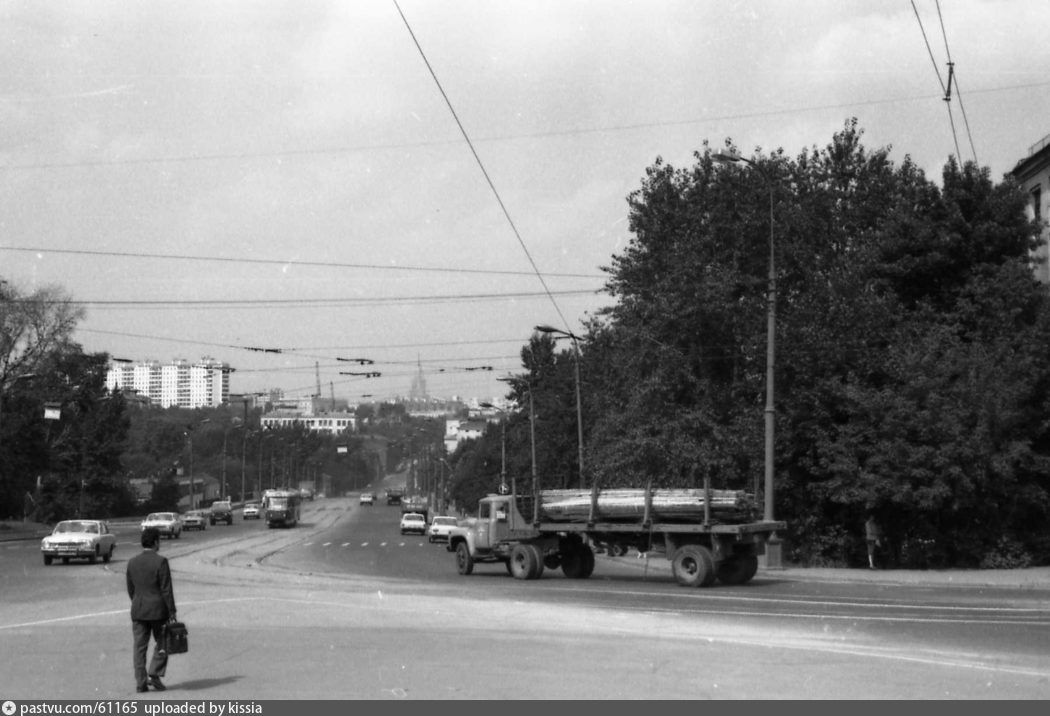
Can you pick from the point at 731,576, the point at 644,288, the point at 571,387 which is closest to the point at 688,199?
the point at 644,288

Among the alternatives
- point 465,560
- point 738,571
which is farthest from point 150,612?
point 465,560

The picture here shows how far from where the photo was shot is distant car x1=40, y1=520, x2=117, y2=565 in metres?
38.8

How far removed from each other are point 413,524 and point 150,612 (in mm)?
59053

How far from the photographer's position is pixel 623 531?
96.9 feet

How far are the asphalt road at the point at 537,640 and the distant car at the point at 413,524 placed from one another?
40507 millimetres

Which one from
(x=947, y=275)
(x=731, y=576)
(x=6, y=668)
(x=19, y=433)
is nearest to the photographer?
(x=6, y=668)

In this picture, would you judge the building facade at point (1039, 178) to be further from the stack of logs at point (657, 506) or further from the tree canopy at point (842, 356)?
the stack of logs at point (657, 506)

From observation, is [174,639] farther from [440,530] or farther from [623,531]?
[440,530]

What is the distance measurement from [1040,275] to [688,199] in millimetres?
22876
